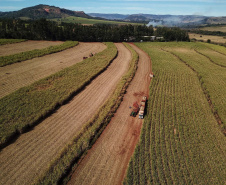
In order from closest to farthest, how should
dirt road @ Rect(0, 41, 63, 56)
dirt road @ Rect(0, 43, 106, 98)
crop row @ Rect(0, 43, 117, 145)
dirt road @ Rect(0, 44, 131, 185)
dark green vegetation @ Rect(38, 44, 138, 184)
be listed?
dark green vegetation @ Rect(38, 44, 138, 184) < dirt road @ Rect(0, 44, 131, 185) < crop row @ Rect(0, 43, 117, 145) < dirt road @ Rect(0, 43, 106, 98) < dirt road @ Rect(0, 41, 63, 56)

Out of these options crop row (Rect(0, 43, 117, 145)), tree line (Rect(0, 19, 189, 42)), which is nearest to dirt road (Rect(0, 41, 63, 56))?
tree line (Rect(0, 19, 189, 42))

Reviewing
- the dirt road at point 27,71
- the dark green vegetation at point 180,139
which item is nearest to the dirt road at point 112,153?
the dark green vegetation at point 180,139

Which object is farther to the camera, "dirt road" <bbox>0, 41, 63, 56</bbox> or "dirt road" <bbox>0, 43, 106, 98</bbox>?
"dirt road" <bbox>0, 41, 63, 56</bbox>

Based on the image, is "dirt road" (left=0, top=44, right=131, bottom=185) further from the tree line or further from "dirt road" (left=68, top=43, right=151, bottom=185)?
the tree line

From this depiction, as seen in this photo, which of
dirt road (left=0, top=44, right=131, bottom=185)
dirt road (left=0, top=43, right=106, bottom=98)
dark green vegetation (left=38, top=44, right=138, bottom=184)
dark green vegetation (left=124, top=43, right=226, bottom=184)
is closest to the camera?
dark green vegetation (left=38, top=44, right=138, bottom=184)

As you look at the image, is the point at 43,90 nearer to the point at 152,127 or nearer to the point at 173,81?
the point at 152,127

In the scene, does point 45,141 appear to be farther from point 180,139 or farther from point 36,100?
point 180,139

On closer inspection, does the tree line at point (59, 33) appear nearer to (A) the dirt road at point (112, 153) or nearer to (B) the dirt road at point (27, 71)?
(B) the dirt road at point (27, 71)

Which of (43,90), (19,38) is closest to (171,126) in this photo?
(43,90)
